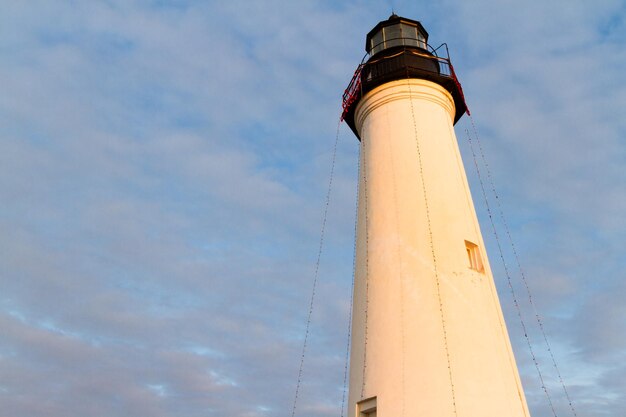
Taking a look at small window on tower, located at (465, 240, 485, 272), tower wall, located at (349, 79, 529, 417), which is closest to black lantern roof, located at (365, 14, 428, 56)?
tower wall, located at (349, 79, 529, 417)

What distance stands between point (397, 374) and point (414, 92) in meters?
6.97

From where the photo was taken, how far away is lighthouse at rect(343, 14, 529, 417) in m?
9.25

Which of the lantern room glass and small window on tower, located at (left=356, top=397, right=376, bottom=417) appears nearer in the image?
small window on tower, located at (left=356, top=397, right=376, bottom=417)

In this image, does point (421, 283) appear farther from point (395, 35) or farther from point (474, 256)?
point (395, 35)

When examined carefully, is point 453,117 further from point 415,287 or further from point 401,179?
point 415,287

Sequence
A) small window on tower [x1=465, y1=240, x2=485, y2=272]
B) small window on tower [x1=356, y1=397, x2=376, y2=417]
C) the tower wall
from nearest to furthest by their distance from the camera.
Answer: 1. the tower wall
2. small window on tower [x1=356, y1=397, x2=376, y2=417]
3. small window on tower [x1=465, y1=240, x2=485, y2=272]

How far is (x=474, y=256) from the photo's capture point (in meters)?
→ 11.1

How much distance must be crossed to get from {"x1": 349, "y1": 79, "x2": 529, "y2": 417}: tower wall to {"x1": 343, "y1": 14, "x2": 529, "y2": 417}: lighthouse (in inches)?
0.9

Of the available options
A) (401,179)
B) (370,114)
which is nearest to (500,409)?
(401,179)

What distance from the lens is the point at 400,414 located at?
9.09 meters

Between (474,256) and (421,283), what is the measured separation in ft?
5.29

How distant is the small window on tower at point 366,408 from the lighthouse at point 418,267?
0.02 metres

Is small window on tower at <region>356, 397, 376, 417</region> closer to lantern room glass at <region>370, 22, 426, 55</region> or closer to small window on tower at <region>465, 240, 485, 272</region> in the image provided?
small window on tower at <region>465, 240, 485, 272</region>

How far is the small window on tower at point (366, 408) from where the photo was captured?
9653mm
